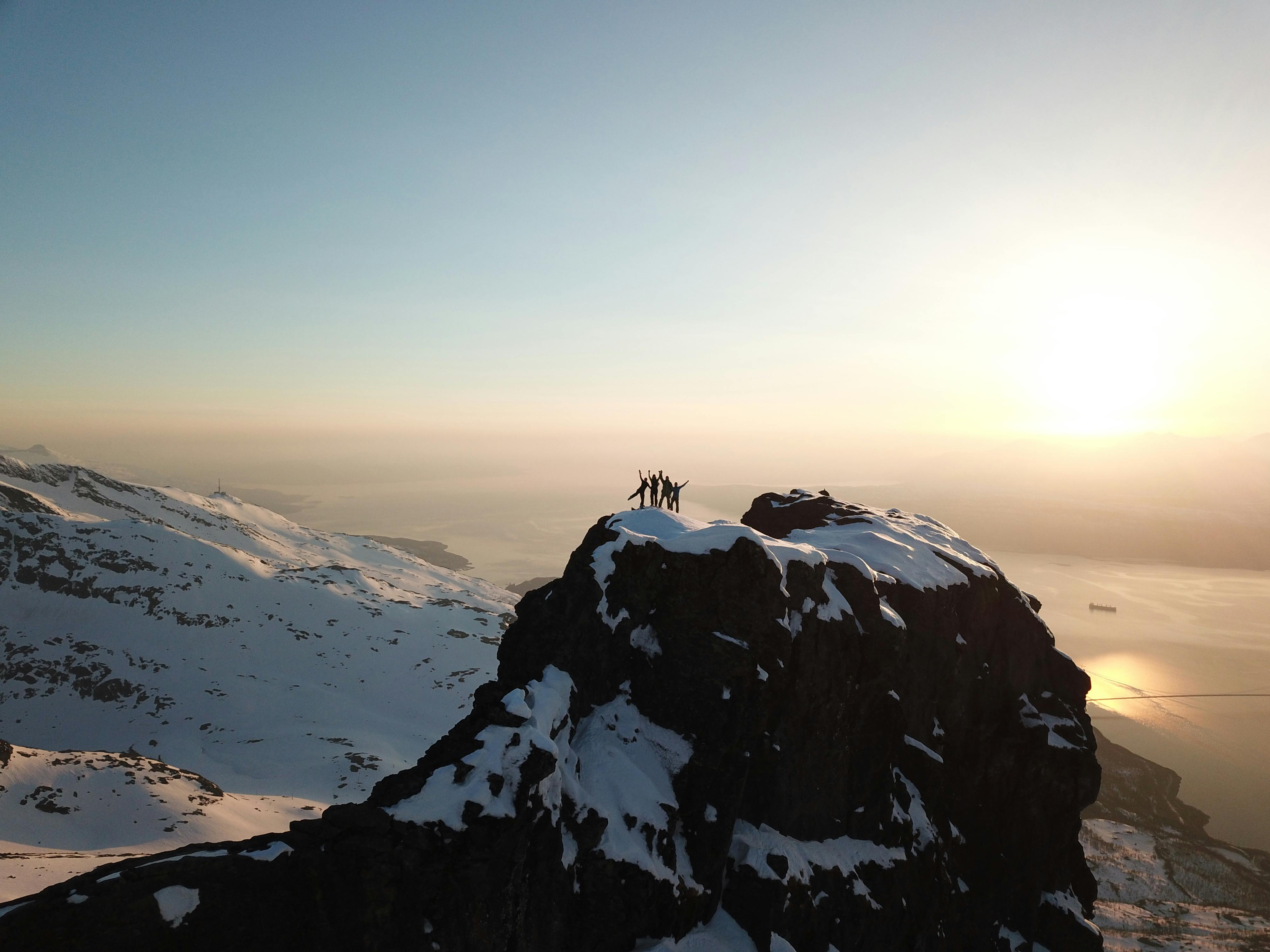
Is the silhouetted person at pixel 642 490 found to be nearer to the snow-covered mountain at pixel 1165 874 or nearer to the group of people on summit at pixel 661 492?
the group of people on summit at pixel 661 492

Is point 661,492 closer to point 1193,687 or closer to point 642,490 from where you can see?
point 642,490

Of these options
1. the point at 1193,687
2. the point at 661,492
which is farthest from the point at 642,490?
the point at 1193,687

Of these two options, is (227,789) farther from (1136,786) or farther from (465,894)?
(1136,786)

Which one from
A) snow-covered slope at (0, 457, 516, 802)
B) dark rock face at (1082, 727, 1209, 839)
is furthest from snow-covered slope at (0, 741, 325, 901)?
dark rock face at (1082, 727, 1209, 839)

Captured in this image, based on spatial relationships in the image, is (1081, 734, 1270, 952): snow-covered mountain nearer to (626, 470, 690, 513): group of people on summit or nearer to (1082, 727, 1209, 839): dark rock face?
(1082, 727, 1209, 839): dark rock face

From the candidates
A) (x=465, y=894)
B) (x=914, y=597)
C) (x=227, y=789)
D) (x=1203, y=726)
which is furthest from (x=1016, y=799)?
(x=1203, y=726)

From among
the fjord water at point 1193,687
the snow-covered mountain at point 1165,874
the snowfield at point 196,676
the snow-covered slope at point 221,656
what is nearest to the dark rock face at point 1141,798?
the snow-covered mountain at point 1165,874

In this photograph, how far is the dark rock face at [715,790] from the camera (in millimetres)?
19328

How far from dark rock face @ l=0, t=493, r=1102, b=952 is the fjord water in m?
75.5

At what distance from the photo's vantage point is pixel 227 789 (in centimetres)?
6469

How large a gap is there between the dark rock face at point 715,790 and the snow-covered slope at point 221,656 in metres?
50.8

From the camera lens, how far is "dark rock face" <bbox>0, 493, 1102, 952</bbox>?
19328 millimetres

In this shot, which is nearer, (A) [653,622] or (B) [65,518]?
(A) [653,622]

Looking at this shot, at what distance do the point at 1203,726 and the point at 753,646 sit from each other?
131395 millimetres
